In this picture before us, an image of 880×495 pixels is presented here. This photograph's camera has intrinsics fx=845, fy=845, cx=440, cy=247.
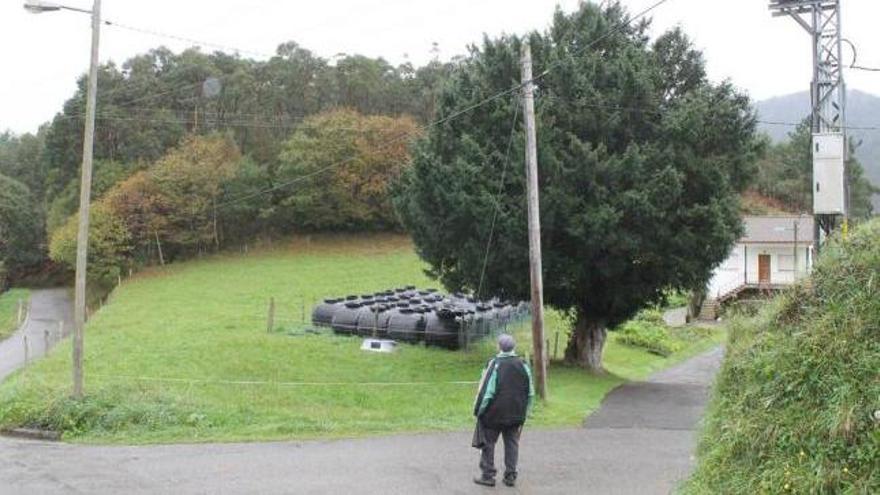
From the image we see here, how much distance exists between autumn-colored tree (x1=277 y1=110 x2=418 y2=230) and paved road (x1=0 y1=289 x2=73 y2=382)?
57.5 ft

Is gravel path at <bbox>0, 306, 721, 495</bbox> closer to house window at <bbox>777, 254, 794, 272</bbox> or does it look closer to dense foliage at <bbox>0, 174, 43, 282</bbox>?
house window at <bbox>777, 254, 794, 272</bbox>

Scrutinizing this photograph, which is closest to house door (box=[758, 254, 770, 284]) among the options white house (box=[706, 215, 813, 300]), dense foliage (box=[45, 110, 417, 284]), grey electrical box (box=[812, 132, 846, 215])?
white house (box=[706, 215, 813, 300])

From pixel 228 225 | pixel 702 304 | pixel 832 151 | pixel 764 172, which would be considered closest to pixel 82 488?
pixel 832 151

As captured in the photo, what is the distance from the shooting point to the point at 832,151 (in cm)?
1916

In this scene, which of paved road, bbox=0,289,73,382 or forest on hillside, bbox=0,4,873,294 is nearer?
paved road, bbox=0,289,73,382

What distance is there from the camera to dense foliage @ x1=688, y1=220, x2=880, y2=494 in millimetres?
6457

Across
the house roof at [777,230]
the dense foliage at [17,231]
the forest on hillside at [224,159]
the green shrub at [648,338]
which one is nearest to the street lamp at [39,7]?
the green shrub at [648,338]

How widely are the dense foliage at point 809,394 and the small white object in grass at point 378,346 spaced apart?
17.0 meters

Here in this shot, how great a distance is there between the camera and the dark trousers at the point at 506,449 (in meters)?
9.84

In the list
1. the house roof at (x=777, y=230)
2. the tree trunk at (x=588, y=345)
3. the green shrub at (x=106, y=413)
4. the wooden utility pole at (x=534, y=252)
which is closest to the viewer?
the green shrub at (x=106, y=413)

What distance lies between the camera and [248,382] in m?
19.8

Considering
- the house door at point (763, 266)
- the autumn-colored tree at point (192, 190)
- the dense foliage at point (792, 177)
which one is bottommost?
the house door at point (763, 266)

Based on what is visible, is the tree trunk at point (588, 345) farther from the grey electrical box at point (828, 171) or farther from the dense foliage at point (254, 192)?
the dense foliage at point (254, 192)

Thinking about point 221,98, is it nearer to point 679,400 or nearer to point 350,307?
point 350,307
